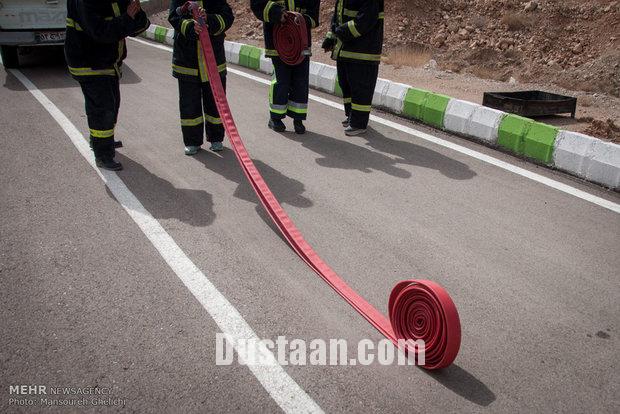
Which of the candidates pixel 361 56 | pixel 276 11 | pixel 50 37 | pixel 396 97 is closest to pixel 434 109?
pixel 396 97

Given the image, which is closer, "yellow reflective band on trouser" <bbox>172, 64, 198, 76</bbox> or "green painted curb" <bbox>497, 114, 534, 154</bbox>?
"yellow reflective band on trouser" <bbox>172, 64, 198, 76</bbox>

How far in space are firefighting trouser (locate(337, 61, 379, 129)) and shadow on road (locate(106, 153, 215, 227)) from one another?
2518 millimetres

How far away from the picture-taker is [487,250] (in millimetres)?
4125

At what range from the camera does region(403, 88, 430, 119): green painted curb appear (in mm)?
7391

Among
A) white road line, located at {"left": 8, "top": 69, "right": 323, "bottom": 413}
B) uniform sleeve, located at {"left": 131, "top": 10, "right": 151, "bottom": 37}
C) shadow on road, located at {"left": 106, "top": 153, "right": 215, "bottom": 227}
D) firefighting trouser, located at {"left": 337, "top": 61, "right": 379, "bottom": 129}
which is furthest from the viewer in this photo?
firefighting trouser, located at {"left": 337, "top": 61, "right": 379, "bottom": 129}

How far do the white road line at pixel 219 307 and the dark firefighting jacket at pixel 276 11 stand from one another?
8.10 ft

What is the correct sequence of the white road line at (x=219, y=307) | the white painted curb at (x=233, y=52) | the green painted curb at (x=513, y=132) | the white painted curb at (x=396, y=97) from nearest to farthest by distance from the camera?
1. the white road line at (x=219, y=307)
2. the green painted curb at (x=513, y=132)
3. the white painted curb at (x=396, y=97)
4. the white painted curb at (x=233, y=52)

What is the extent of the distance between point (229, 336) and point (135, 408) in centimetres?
66

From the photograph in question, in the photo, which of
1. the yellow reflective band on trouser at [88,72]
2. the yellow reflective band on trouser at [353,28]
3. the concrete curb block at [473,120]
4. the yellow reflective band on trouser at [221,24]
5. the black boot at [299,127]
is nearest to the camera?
the yellow reflective band on trouser at [88,72]

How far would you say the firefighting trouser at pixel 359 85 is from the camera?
259 inches

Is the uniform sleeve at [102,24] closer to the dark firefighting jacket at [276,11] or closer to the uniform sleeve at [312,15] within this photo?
the dark firefighting jacket at [276,11]

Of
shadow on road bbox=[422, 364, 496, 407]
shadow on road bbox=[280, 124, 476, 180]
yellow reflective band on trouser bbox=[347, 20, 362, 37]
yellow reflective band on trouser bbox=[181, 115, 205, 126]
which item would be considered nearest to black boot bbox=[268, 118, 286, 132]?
shadow on road bbox=[280, 124, 476, 180]

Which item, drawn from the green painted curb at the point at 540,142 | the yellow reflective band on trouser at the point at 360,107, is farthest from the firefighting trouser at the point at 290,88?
the green painted curb at the point at 540,142

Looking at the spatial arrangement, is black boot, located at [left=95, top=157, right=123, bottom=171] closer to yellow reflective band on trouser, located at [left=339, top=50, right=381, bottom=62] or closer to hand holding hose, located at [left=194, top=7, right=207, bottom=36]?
hand holding hose, located at [left=194, top=7, right=207, bottom=36]
